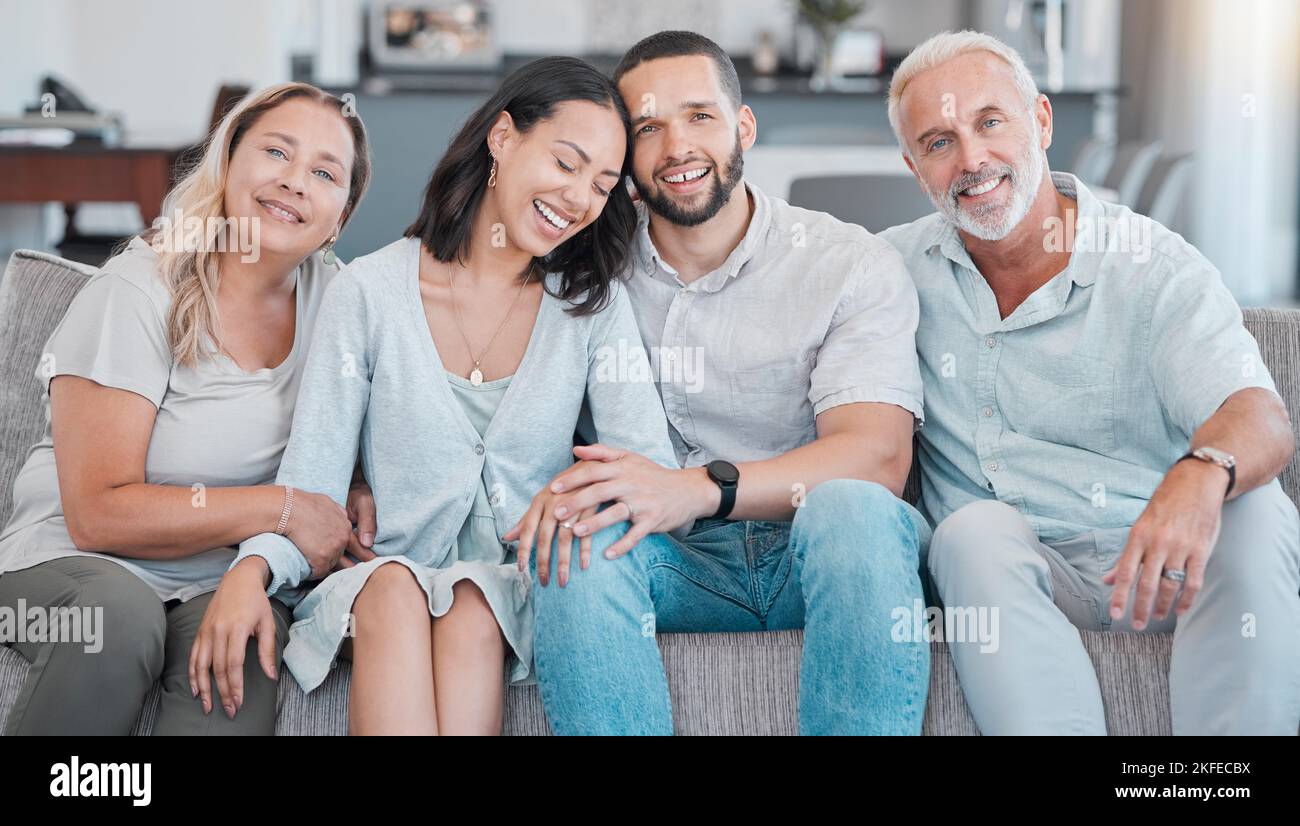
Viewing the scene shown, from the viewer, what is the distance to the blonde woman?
4.44 feet

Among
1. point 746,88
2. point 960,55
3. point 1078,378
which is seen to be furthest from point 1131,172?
point 1078,378

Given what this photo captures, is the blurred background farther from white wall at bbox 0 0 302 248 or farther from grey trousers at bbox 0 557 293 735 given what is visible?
grey trousers at bbox 0 557 293 735

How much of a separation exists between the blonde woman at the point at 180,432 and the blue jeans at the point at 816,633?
0.35 metres

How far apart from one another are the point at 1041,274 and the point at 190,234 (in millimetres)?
1150

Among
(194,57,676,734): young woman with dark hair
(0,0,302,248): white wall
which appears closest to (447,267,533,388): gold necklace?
(194,57,676,734): young woman with dark hair

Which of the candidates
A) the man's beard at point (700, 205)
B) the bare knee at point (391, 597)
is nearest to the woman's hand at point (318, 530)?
the bare knee at point (391, 597)

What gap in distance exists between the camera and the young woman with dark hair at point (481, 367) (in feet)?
4.77

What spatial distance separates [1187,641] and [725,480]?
56 centimetres

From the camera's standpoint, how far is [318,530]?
1.50 metres

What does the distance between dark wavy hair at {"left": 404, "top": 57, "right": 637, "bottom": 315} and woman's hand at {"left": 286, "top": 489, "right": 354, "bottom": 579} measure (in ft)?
1.25

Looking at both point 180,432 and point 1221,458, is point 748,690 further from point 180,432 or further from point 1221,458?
point 180,432

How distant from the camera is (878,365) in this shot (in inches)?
63.4

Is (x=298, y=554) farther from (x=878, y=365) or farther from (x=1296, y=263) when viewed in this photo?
(x=1296, y=263)

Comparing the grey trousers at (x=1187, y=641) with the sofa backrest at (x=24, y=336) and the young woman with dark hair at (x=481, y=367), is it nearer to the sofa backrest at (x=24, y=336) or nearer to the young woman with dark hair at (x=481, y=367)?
the young woman with dark hair at (x=481, y=367)
